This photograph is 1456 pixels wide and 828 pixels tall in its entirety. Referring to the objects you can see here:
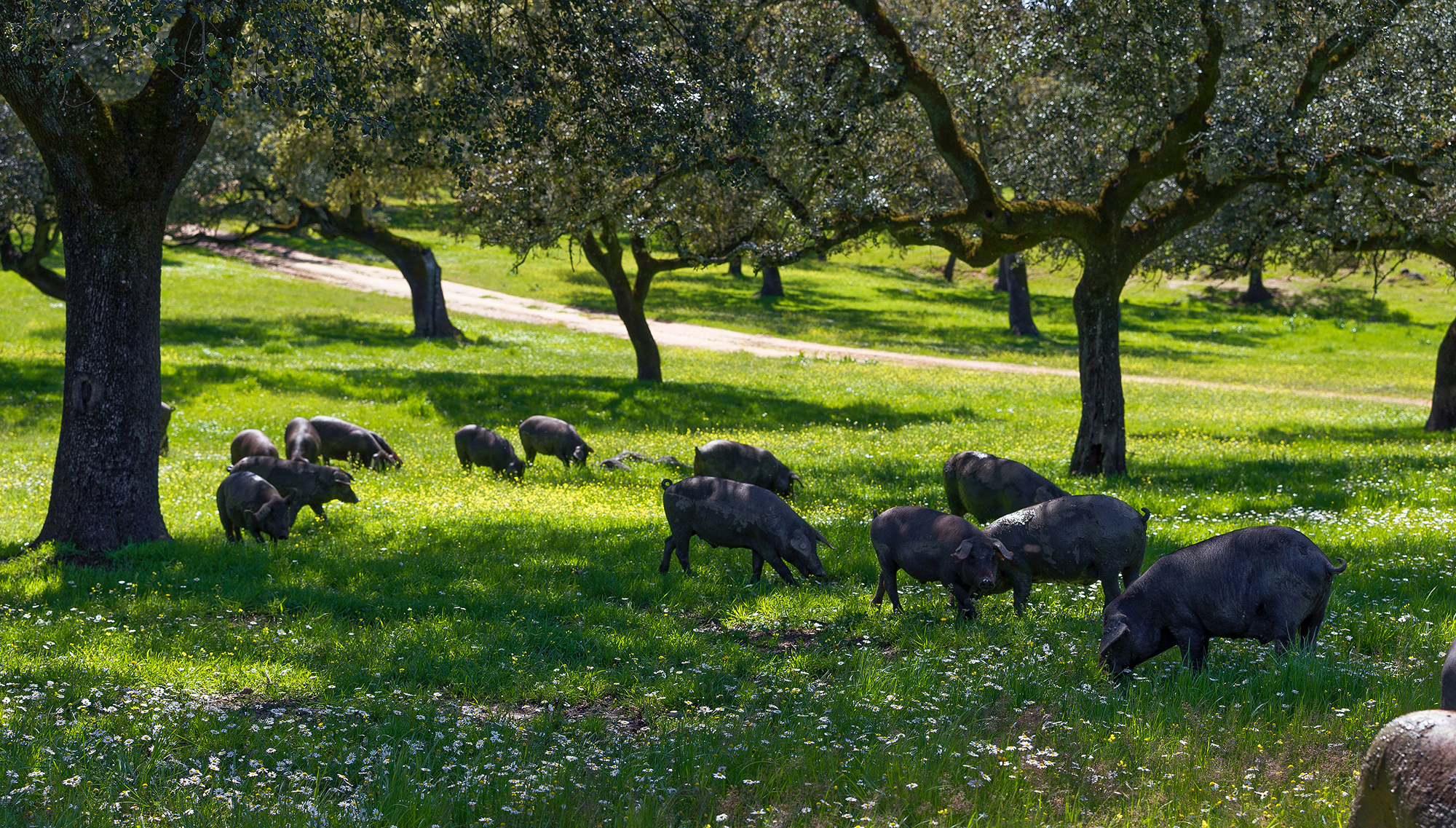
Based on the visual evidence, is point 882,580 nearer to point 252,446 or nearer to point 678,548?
point 678,548

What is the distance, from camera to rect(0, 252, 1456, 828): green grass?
5.61 meters

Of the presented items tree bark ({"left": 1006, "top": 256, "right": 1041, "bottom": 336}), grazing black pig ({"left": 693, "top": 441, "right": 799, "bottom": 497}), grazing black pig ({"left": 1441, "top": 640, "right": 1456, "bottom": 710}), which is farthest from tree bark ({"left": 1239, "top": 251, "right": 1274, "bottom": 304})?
grazing black pig ({"left": 1441, "top": 640, "right": 1456, "bottom": 710})

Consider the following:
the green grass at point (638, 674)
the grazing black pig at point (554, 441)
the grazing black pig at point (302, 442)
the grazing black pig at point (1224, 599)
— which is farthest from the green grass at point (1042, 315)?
the grazing black pig at point (1224, 599)

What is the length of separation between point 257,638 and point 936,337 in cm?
4215

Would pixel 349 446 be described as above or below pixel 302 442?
below

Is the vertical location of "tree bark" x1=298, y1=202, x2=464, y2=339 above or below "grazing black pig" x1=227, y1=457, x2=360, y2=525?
above

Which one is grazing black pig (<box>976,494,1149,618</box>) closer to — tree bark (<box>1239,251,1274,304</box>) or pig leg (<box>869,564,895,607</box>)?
pig leg (<box>869,564,895,607</box>)

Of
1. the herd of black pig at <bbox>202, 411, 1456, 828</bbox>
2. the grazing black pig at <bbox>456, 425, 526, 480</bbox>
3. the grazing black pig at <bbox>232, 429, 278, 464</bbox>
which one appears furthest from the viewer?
the grazing black pig at <bbox>456, 425, 526, 480</bbox>

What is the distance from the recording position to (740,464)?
15.9m

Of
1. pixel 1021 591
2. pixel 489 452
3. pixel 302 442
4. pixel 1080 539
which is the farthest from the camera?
pixel 489 452

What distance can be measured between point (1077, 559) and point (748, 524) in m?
3.21

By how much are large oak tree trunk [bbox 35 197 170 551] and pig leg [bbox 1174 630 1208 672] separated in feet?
34.0

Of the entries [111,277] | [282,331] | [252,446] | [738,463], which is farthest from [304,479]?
[282,331]

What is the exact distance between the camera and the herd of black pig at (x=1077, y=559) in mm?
4418
